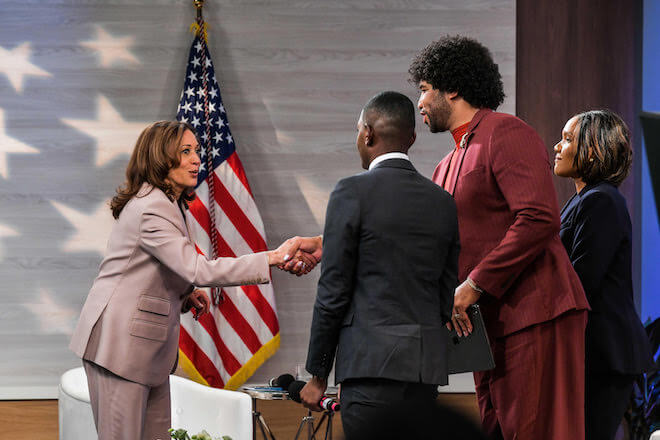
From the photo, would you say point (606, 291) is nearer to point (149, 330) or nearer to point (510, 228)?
point (510, 228)

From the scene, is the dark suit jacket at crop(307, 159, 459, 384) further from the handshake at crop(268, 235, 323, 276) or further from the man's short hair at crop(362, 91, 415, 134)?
the handshake at crop(268, 235, 323, 276)

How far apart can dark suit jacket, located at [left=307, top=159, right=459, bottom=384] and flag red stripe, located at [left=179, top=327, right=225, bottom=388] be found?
2.58 m

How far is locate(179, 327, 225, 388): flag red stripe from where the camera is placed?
4.54 meters

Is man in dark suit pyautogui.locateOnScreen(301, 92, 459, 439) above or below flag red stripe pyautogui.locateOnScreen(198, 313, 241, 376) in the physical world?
above

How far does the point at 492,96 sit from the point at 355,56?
96.6 inches

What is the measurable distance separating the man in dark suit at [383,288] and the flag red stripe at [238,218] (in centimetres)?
252

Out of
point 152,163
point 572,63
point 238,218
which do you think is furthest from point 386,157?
point 572,63

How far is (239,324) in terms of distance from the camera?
4621mm

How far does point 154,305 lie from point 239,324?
6.59 ft

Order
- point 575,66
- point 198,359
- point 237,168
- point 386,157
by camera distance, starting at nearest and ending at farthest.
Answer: point 386,157 → point 198,359 → point 237,168 → point 575,66

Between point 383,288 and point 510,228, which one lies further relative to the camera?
point 510,228

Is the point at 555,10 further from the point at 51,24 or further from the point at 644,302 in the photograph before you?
the point at 51,24

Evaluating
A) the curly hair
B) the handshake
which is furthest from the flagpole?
the curly hair

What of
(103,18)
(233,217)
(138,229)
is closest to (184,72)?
(103,18)
